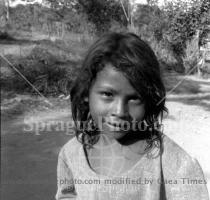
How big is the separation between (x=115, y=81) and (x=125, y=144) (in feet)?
0.57

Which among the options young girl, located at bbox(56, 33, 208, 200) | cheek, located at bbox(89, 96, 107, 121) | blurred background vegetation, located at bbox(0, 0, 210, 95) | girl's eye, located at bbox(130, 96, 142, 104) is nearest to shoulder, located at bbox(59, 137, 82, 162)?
young girl, located at bbox(56, 33, 208, 200)

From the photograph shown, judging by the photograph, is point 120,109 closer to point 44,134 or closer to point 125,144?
point 125,144

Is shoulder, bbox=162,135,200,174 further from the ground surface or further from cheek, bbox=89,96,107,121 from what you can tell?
the ground surface

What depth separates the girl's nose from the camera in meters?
0.73

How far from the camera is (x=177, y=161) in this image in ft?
2.39

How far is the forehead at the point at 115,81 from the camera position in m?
0.75

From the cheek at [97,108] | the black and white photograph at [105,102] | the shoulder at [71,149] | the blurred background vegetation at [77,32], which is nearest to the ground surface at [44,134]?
the black and white photograph at [105,102]

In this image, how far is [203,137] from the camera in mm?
3035

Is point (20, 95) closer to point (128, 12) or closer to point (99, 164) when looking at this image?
point (128, 12)

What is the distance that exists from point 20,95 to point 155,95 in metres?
3.78

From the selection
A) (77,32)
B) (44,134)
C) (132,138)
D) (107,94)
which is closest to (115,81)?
(107,94)

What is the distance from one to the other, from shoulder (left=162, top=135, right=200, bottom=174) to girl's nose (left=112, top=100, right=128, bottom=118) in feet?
0.40

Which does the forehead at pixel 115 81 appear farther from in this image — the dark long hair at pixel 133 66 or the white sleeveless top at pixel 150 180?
the white sleeveless top at pixel 150 180

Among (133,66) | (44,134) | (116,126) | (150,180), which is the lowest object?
(44,134)
